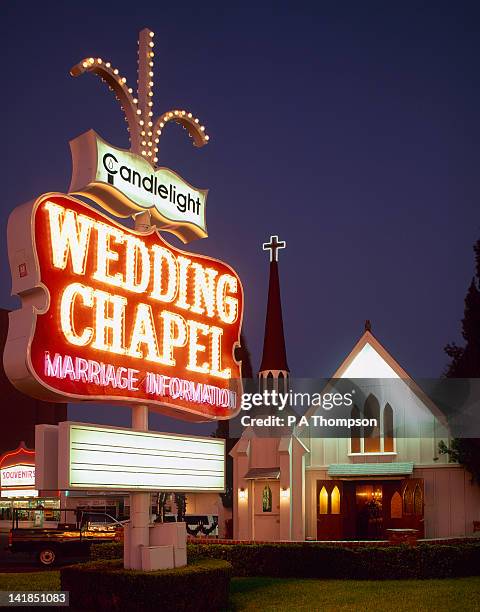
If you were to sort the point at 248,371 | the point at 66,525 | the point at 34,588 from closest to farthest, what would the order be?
the point at 34,588 → the point at 66,525 → the point at 248,371

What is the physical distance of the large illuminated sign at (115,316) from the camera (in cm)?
Result: 1318

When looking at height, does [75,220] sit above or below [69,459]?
above

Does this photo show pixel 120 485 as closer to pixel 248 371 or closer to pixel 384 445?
pixel 384 445

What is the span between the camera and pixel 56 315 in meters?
13.4

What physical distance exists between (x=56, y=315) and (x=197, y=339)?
3.83m

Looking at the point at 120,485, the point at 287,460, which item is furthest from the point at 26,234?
the point at 287,460

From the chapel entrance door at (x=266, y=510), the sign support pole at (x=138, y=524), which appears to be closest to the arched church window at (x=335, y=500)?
the chapel entrance door at (x=266, y=510)

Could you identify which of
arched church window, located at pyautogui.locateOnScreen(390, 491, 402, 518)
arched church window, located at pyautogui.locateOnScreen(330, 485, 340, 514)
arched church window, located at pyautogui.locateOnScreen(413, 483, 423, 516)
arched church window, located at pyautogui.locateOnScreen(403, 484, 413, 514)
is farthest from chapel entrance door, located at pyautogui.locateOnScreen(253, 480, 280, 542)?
arched church window, located at pyautogui.locateOnScreen(413, 483, 423, 516)

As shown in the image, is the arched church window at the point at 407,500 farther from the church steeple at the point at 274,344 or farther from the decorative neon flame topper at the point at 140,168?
the decorative neon flame topper at the point at 140,168

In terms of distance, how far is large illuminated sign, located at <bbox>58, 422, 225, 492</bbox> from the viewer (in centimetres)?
1373

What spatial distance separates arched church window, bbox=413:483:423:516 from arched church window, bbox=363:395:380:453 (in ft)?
6.42

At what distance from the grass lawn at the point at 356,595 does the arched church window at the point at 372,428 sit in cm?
1136

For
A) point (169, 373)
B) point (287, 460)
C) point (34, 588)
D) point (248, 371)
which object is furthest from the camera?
point (248, 371)

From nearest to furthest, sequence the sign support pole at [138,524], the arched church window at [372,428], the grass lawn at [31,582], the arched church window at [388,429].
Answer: the sign support pole at [138,524]
the grass lawn at [31,582]
the arched church window at [388,429]
the arched church window at [372,428]
